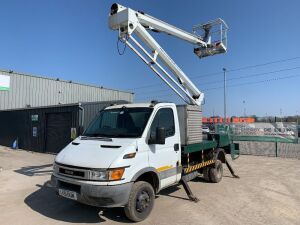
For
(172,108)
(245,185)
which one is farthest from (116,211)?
(245,185)

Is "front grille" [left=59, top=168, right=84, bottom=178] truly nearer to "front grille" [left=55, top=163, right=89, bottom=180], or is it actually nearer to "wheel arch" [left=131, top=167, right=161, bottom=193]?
"front grille" [left=55, top=163, right=89, bottom=180]

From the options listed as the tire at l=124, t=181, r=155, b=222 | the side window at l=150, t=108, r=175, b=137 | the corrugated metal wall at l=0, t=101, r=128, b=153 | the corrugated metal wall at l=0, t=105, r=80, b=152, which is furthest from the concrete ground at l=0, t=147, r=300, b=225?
the corrugated metal wall at l=0, t=105, r=80, b=152

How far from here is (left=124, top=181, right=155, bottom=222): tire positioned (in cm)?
557

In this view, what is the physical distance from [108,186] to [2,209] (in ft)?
10.5

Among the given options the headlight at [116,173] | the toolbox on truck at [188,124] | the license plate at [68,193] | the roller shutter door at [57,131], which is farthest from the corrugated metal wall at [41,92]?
the headlight at [116,173]

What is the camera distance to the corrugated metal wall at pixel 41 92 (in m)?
26.5

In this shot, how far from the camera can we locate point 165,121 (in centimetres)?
687

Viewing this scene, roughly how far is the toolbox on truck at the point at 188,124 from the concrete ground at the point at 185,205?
62.1 inches

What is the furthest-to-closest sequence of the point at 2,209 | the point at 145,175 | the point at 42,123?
the point at 42,123
the point at 2,209
the point at 145,175

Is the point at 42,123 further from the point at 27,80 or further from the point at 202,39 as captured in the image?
the point at 202,39

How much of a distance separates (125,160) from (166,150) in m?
1.46

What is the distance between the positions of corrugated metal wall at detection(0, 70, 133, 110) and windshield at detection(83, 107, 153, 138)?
22393 mm

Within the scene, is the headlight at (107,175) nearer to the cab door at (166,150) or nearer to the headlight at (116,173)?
the headlight at (116,173)

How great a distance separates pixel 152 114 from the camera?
650 centimetres
